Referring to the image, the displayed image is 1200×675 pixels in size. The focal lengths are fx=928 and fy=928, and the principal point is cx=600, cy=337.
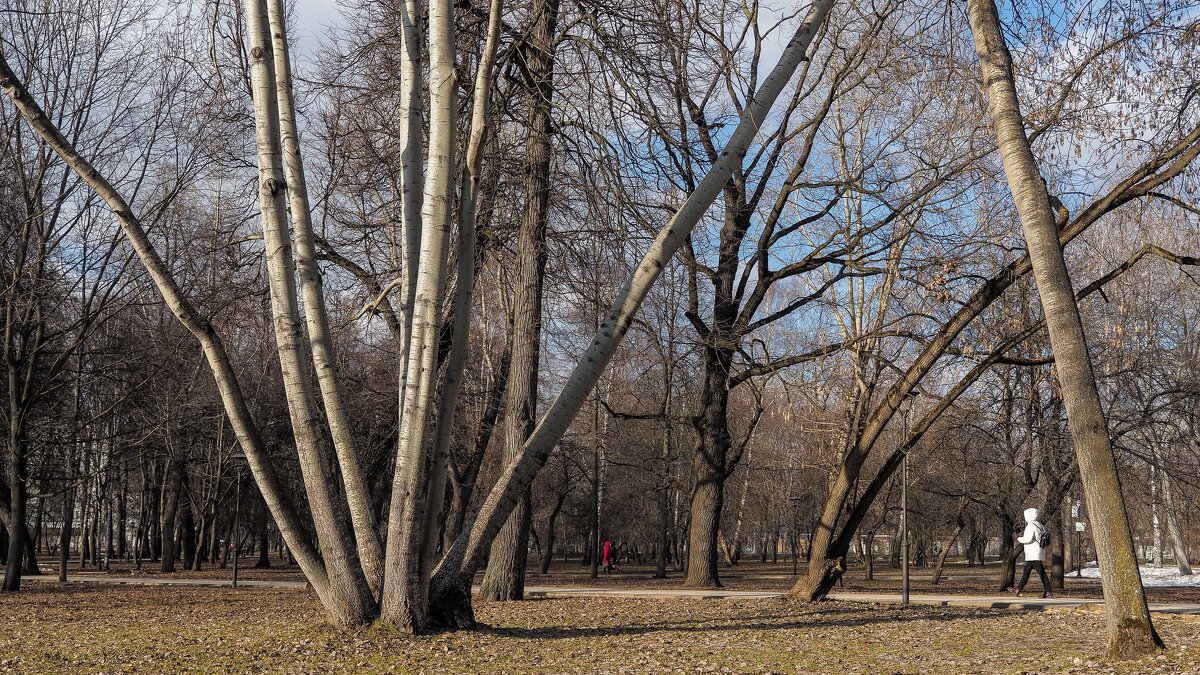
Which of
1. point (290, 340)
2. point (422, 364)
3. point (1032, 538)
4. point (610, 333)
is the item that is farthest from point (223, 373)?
point (1032, 538)

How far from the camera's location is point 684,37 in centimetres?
917

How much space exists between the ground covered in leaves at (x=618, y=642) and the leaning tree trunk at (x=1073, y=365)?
1.27 ft

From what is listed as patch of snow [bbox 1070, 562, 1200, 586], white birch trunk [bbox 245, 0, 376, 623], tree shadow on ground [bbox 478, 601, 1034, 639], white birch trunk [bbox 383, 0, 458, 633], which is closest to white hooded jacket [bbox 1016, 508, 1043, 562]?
tree shadow on ground [bbox 478, 601, 1034, 639]

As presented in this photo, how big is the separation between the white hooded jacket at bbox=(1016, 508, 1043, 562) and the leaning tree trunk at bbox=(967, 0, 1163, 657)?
9257 millimetres

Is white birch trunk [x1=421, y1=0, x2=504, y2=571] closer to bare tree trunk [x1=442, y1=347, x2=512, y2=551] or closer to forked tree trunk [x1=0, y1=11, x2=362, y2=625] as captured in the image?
forked tree trunk [x1=0, y1=11, x2=362, y2=625]

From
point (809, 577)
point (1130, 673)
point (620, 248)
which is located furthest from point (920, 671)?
point (809, 577)

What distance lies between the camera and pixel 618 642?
329 inches

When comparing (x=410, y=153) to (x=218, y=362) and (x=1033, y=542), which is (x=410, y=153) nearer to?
(x=218, y=362)

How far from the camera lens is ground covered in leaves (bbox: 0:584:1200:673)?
693 cm

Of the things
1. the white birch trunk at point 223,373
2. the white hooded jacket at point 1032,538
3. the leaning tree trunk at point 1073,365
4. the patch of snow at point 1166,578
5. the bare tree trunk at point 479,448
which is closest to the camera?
the leaning tree trunk at point 1073,365

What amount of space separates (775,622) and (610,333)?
4.41m

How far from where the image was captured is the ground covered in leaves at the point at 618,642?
22.7ft

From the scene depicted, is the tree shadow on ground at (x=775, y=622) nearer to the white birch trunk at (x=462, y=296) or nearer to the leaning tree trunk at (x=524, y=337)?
the white birch trunk at (x=462, y=296)

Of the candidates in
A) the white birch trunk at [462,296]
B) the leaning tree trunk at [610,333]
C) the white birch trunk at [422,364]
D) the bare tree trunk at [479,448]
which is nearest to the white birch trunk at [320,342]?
the white birch trunk at [422,364]
